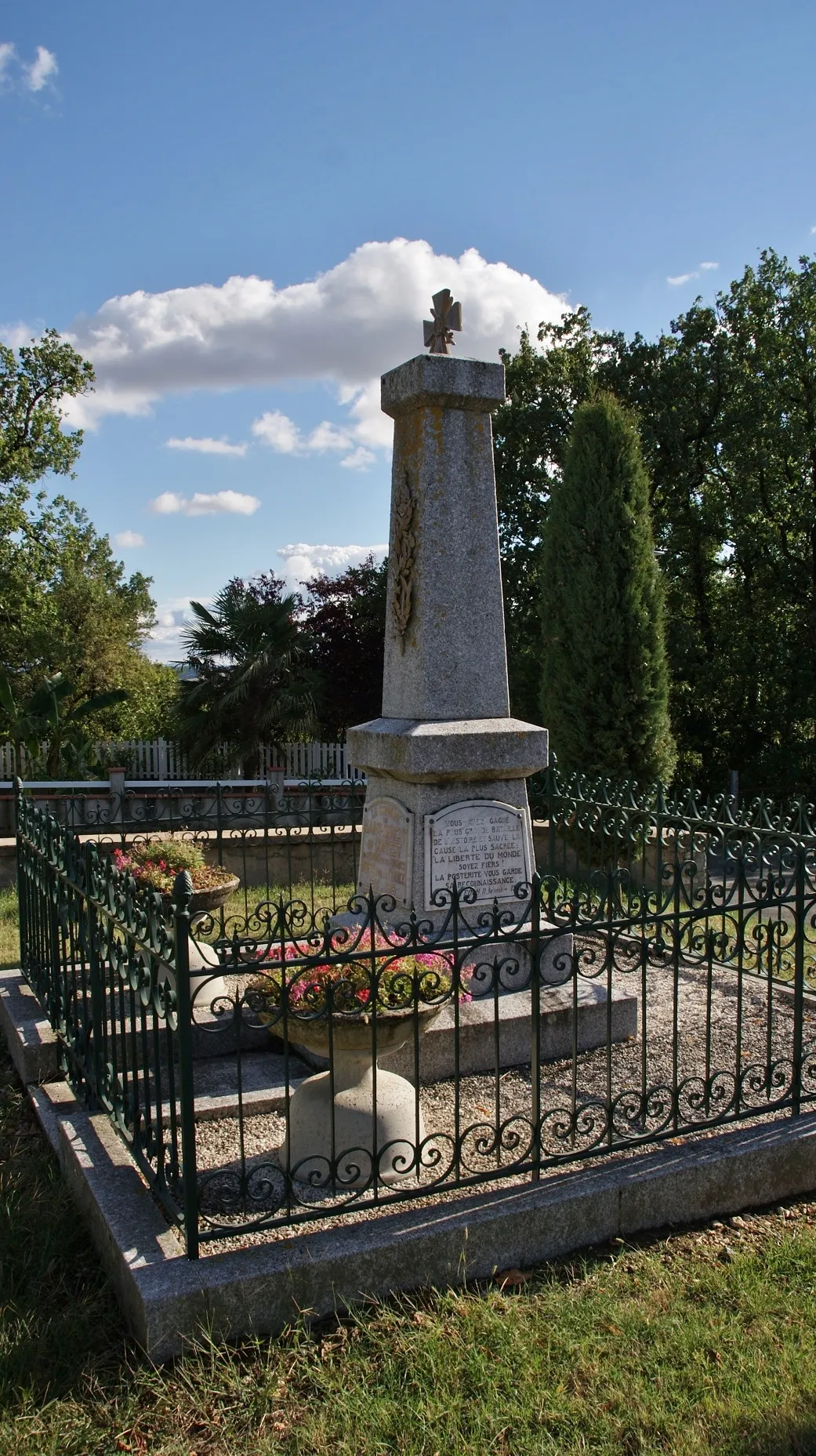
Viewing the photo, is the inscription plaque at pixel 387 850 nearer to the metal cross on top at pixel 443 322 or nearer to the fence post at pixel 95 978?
the fence post at pixel 95 978

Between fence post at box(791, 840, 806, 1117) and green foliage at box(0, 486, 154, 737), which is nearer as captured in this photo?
fence post at box(791, 840, 806, 1117)

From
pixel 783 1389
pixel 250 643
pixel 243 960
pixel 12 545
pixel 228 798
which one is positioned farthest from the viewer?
pixel 12 545

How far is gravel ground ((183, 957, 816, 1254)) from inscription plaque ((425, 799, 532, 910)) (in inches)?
35.0

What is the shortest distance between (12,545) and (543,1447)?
56.7 feet

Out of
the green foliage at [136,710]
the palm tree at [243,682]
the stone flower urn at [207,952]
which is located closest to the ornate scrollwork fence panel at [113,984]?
the stone flower urn at [207,952]

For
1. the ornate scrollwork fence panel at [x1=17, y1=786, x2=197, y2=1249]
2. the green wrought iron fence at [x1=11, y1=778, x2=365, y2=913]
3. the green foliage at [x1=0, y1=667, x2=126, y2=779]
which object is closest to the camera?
the ornate scrollwork fence panel at [x1=17, y1=786, x2=197, y2=1249]

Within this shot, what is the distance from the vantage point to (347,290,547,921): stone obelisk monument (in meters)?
5.34

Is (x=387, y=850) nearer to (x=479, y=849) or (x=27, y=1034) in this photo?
(x=479, y=849)

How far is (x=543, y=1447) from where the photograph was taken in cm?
265

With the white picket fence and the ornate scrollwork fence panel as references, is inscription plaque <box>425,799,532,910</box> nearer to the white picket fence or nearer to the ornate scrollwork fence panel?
the ornate scrollwork fence panel

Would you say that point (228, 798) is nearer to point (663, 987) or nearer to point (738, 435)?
point (663, 987)

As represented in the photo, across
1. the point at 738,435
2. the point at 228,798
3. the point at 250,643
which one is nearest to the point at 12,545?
the point at 250,643

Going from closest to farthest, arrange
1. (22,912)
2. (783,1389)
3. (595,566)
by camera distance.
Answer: (783,1389)
(22,912)
(595,566)

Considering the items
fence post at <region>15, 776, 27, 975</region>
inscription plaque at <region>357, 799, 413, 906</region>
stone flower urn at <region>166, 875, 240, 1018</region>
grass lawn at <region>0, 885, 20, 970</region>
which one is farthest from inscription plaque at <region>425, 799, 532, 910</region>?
grass lawn at <region>0, 885, 20, 970</region>
